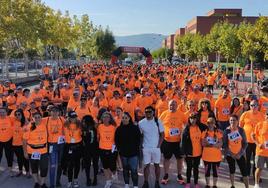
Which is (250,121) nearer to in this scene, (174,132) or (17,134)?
(174,132)

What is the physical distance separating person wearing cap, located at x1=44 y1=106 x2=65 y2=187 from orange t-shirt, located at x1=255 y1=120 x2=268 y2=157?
3.91 m

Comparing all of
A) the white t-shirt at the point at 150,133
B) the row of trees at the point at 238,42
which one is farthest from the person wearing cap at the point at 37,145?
the row of trees at the point at 238,42

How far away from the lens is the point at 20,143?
8742mm

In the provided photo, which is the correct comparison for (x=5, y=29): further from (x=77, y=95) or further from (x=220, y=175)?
(x=220, y=175)

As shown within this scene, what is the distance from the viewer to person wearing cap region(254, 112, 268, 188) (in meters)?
7.92

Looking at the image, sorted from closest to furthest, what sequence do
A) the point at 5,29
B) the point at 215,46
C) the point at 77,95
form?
the point at 77,95 → the point at 5,29 → the point at 215,46

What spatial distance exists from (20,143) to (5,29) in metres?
23.9

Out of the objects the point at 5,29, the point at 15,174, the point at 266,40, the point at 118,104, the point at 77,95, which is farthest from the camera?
the point at 5,29

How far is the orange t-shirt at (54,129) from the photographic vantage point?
7816mm

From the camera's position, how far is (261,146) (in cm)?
796

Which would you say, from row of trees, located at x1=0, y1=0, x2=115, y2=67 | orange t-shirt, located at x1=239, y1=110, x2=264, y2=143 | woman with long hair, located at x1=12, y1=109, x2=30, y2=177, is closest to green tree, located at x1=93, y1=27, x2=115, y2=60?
row of trees, located at x1=0, y1=0, x2=115, y2=67

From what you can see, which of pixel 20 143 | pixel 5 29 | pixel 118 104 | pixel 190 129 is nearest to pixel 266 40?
pixel 118 104

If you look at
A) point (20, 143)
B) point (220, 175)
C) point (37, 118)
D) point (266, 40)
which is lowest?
point (220, 175)

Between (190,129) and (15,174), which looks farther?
(15,174)
